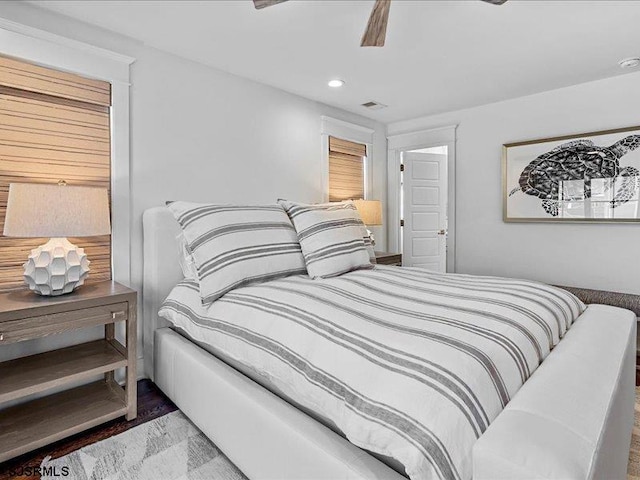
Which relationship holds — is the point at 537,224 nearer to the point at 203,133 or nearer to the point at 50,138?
the point at 203,133

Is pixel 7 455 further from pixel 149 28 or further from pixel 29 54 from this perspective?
pixel 149 28

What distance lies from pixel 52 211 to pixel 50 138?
61cm

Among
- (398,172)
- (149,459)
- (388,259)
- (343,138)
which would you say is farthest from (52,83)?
(398,172)

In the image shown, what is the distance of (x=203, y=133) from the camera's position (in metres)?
2.78

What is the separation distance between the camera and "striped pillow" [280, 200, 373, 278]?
2.24m

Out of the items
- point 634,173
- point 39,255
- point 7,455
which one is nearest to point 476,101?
point 634,173

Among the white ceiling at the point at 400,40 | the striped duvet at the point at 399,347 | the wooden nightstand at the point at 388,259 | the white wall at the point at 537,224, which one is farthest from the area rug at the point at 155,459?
the white ceiling at the point at 400,40

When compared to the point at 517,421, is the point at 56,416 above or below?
below

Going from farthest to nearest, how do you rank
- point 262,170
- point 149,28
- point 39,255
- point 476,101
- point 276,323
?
point 476,101 < point 262,170 < point 149,28 < point 39,255 < point 276,323

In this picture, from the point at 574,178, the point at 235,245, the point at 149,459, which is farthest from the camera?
the point at 574,178

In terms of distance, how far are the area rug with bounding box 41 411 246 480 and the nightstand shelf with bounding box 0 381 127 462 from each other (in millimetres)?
112

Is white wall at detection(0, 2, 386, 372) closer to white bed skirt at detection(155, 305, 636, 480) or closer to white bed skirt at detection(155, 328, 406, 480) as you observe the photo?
white bed skirt at detection(155, 328, 406, 480)

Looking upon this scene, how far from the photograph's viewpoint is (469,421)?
91 cm

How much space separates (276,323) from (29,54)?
80.8 inches
